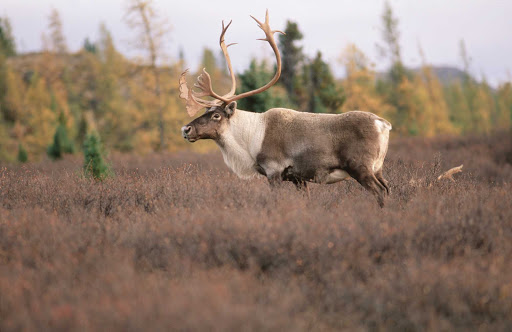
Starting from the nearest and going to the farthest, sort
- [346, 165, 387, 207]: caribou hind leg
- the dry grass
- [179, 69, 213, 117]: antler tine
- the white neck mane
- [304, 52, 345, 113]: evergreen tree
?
the dry grass
[346, 165, 387, 207]: caribou hind leg
the white neck mane
[179, 69, 213, 117]: antler tine
[304, 52, 345, 113]: evergreen tree

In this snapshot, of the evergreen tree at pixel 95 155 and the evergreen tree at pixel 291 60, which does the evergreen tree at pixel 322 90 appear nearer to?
the evergreen tree at pixel 291 60

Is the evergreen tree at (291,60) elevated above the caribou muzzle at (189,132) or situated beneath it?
elevated above

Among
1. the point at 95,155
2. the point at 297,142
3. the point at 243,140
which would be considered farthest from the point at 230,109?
the point at 95,155


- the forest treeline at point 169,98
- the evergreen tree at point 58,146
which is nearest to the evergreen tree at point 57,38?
the forest treeline at point 169,98

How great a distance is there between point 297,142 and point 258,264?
9.12 ft

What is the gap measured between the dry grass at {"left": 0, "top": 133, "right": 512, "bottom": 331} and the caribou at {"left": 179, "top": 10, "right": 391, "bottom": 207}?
0.59 metres

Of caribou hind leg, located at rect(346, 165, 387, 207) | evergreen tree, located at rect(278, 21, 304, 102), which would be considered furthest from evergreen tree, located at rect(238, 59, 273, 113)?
caribou hind leg, located at rect(346, 165, 387, 207)

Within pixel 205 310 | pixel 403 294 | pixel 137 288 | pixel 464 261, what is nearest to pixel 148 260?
pixel 137 288

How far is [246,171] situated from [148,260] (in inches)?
123

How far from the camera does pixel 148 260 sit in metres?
3.68

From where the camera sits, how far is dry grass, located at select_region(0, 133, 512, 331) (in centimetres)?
263

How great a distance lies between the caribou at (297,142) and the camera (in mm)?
5809

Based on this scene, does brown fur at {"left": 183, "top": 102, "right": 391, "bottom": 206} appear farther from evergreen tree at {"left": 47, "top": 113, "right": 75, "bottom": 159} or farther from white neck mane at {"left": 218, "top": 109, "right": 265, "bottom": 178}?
evergreen tree at {"left": 47, "top": 113, "right": 75, "bottom": 159}

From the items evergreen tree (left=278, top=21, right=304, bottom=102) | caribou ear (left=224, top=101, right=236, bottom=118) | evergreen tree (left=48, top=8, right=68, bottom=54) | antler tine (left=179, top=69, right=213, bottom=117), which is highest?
evergreen tree (left=48, top=8, right=68, bottom=54)
